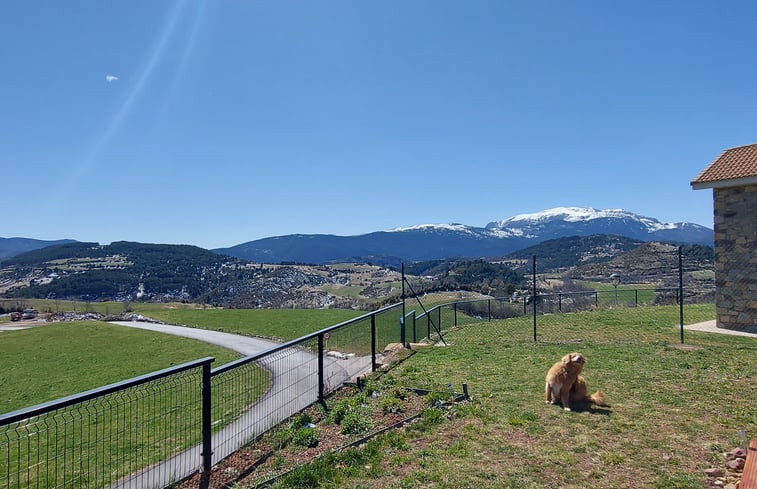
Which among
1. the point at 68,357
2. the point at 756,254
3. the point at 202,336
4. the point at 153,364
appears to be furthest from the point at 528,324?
the point at 68,357

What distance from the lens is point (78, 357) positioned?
→ 22406 mm

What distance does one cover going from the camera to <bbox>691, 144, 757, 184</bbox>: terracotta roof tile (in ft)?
44.3

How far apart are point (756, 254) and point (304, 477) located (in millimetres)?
15196

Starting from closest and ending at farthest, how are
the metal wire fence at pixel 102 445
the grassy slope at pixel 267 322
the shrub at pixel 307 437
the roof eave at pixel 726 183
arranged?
1. the metal wire fence at pixel 102 445
2. the shrub at pixel 307 437
3. the roof eave at pixel 726 183
4. the grassy slope at pixel 267 322

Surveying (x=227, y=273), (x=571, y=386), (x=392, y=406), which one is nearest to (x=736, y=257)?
(x=571, y=386)

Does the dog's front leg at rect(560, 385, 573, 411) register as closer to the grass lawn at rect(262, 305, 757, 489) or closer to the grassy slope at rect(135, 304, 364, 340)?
the grass lawn at rect(262, 305, 757, 489)

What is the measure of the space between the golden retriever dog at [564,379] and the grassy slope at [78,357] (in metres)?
14.8

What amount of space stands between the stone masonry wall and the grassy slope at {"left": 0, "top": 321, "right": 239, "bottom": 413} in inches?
709

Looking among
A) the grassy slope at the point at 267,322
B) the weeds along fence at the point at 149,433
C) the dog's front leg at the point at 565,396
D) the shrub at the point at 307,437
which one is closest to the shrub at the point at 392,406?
the shrub at the point at 307,437

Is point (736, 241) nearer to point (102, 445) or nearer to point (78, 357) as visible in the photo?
point (102, 445)

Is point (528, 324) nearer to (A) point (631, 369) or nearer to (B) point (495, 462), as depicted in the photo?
(A) point (631, 369)

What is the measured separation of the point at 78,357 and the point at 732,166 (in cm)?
2921

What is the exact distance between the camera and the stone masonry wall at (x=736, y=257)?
522 inches

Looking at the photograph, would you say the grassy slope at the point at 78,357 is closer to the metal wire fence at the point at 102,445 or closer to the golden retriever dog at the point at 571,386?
the metal wire fence at the point at 102,445
